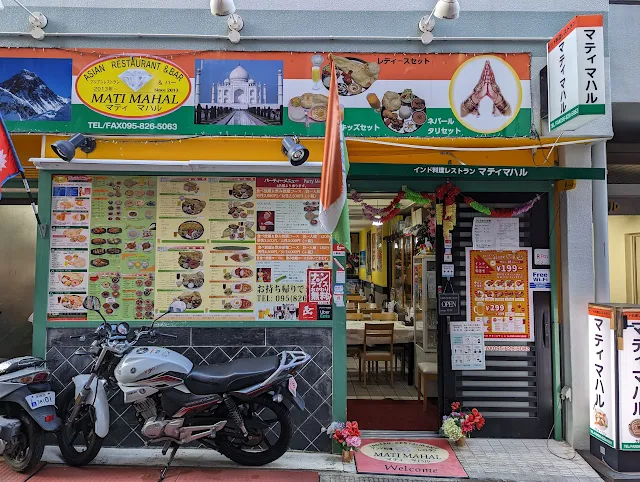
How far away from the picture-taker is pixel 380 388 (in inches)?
300

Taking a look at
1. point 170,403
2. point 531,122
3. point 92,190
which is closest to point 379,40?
point 531,122

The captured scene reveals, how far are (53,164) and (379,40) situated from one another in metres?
3.74

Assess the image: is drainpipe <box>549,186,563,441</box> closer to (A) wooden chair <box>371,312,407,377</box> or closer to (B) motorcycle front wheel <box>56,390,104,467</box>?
(A) wooden chair <box>371,312,407,377</box>

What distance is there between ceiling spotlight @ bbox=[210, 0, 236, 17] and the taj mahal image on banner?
0.48m

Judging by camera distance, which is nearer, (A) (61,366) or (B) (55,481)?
(B) (55,481)

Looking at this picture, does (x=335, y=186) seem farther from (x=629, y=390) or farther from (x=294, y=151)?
(x=629, y=390)

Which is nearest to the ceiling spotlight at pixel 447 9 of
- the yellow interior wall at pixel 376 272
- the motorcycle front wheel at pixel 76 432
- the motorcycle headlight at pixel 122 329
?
the motorcycle headlight at pixel 122 329

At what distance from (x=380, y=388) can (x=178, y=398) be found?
401 centimetres

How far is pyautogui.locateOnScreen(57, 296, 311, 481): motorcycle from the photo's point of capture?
4406 millimetres

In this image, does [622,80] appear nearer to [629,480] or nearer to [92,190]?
[629,480]

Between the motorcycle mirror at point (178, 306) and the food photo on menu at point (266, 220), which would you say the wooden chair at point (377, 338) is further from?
the motorcycle mirror at point (178, 306)

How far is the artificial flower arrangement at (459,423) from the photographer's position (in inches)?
204

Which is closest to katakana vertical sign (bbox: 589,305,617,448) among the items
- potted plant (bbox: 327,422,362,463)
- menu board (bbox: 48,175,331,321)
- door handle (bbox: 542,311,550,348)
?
door handle (bbox: 542,311,550,348)

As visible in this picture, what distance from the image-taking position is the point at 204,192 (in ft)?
17.5
